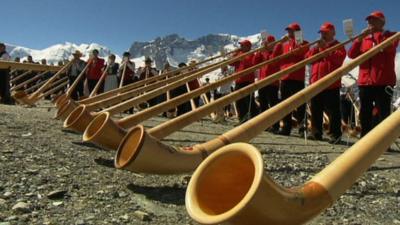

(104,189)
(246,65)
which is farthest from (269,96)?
(104,189)

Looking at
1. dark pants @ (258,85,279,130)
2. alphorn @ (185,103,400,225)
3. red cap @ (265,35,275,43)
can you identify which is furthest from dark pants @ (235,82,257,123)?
alphorn @ (185,103,400,225)

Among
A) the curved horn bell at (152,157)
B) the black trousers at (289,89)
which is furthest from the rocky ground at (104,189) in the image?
the black trousers at (289,89)

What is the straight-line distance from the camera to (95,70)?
13.5 meters

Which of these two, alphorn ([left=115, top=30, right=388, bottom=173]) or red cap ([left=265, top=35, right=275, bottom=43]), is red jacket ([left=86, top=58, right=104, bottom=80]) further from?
alphorn ([left=115, top=30, right=388, bottom=173])

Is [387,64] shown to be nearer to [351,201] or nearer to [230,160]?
[351,201]

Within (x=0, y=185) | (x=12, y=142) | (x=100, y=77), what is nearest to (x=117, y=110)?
(x=12, y=142)

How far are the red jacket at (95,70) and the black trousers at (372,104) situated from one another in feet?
26.1

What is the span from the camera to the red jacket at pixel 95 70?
13.4 meters

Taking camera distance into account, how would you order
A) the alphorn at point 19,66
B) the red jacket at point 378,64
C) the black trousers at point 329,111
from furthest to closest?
the alphorn at point 19,66
the black trousers at point 329,111
the red jacket at point 378,64

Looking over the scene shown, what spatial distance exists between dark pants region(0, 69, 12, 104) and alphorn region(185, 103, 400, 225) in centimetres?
1265

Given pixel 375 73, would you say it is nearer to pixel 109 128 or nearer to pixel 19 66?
pixel 109 128

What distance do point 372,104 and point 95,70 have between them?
319 inches

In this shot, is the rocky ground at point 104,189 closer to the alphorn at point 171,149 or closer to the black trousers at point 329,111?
the alphorn at point 171,149

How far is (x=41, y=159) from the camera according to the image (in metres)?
4.43
